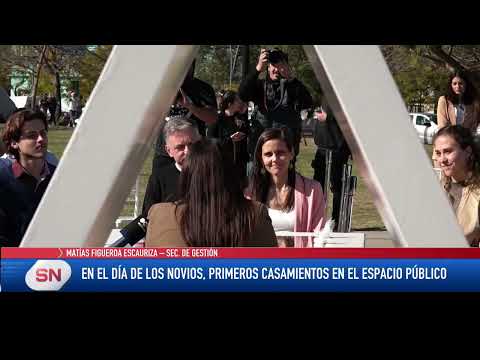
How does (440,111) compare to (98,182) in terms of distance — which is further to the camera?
(440,111)

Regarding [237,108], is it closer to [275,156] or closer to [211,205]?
[275,156]

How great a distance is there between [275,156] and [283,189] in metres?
0.16

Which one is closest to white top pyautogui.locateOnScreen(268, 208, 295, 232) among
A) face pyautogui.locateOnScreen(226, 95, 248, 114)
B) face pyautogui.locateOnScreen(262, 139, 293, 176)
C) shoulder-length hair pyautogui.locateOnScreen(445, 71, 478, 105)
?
face pyautogui.locateOnScreen(262, 139, 293, 176)

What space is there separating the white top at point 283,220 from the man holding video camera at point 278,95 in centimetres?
161

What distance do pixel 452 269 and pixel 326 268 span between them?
41 cm

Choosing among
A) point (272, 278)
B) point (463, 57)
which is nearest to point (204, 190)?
point (272, 278)

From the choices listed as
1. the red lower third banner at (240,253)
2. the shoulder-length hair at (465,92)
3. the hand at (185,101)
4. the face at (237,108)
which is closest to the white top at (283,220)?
the red lower third banner at (240,253)

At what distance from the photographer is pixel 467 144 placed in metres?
3.22

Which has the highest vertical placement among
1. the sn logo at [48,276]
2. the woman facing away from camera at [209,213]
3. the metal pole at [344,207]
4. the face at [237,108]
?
the face at [237,108]

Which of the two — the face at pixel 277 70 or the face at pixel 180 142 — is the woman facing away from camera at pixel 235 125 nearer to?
the face at pixel 277 70

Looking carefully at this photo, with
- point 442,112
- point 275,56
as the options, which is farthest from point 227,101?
point 442,112

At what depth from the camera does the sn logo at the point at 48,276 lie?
2.54 meters

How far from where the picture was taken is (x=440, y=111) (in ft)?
13.9

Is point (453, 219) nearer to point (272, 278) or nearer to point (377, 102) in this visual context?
point (377, 102)
